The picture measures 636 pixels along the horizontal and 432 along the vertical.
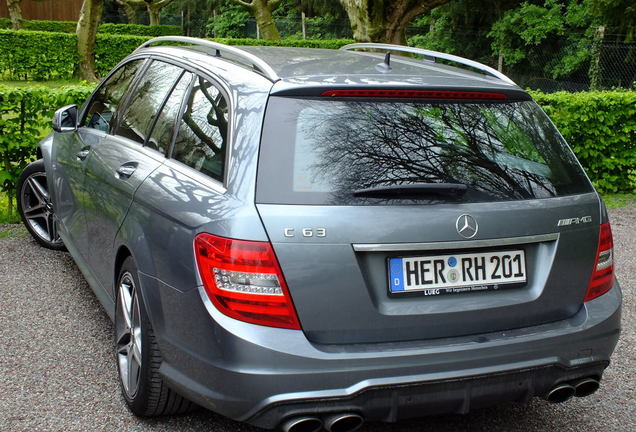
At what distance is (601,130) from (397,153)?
25.2ft

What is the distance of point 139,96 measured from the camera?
462 centimetres

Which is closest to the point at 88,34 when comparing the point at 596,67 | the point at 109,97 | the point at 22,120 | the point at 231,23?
the point at 596,67

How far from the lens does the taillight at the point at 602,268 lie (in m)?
3.43

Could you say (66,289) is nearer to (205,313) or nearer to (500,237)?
(205,313)

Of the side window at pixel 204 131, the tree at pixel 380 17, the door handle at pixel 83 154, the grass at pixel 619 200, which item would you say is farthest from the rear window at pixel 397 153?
the tree at pixel 380 17

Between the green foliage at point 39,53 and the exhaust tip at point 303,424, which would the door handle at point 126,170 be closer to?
the exhaust tip at point 303,424

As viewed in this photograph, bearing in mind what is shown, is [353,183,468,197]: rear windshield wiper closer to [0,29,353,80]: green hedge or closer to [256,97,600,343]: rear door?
[256,97,600,343]: rear door

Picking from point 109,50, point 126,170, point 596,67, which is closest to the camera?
point 126,170

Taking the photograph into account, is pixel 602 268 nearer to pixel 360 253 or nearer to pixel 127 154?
pixel 360 253

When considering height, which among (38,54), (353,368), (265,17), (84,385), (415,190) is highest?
(415,190)

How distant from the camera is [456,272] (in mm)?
3102

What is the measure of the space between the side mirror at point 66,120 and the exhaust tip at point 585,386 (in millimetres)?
3642

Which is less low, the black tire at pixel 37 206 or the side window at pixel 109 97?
the side window at pixel 109 97

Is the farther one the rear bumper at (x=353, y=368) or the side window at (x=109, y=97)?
the side window at (x=109, y=97)
